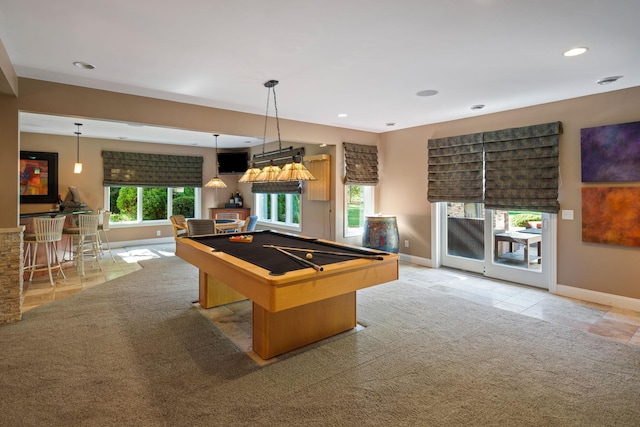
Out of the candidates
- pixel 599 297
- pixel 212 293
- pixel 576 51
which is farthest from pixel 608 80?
pixel 212 293

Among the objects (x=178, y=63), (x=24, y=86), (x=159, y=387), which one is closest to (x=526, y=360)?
(x=159, y=387)

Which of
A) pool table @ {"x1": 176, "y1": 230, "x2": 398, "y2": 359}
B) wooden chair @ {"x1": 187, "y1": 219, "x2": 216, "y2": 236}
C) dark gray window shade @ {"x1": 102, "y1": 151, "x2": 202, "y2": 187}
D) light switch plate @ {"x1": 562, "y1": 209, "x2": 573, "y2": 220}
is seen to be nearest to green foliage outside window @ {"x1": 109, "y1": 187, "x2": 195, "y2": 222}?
dark gray window shade @ {"x1": 102, "y1": 151, "x2": 202, "y2": 187}

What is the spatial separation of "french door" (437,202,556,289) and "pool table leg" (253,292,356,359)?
3.00m

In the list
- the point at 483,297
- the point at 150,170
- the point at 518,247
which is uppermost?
the point at 150,170

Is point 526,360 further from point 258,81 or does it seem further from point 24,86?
point 24,86

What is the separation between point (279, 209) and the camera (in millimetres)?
8242

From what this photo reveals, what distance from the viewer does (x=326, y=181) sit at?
6203 millimetres

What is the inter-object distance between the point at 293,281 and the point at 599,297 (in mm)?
4048

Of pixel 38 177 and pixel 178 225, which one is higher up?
pixel 38 177

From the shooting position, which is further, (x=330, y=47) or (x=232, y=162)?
(x=232, y=162)

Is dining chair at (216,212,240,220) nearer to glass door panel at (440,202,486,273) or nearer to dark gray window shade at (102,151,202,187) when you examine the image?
dark gray window shade at (102,151,202,187)

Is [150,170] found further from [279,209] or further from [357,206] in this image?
[357,206]

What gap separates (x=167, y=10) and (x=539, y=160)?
4.57m

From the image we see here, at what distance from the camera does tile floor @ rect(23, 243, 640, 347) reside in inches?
134
